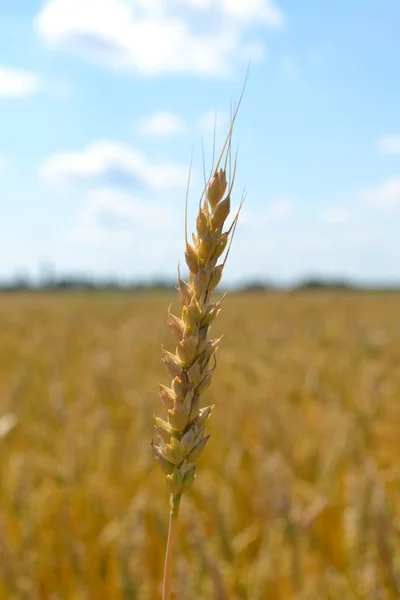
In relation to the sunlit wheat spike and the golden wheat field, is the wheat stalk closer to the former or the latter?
the sunlit wheat spike

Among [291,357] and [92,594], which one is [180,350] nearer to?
[92,594]

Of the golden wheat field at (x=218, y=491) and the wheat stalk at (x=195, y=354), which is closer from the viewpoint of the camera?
the wheat stalk at (x=195, y=354)

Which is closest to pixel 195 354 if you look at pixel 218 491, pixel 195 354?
pixel 195 354

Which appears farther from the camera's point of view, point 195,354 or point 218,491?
point 218,491

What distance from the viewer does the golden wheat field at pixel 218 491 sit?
1.55 m

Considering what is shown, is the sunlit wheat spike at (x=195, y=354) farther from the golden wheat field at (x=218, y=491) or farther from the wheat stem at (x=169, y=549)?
the golden wheat field at (x=218, y=491)

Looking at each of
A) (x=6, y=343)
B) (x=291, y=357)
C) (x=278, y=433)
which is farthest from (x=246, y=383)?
(x=6, y=343)

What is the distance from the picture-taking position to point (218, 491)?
247 cm

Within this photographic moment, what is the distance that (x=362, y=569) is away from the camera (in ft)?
4.94

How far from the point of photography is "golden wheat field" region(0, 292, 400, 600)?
1549 millimetres

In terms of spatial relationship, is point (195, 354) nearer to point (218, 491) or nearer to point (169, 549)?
point (169, 549)

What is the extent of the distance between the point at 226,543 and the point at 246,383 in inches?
109

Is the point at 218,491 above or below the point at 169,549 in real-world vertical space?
below

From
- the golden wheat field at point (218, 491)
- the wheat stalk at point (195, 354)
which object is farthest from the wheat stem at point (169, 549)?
the golden wheat field at point (218, 491)
